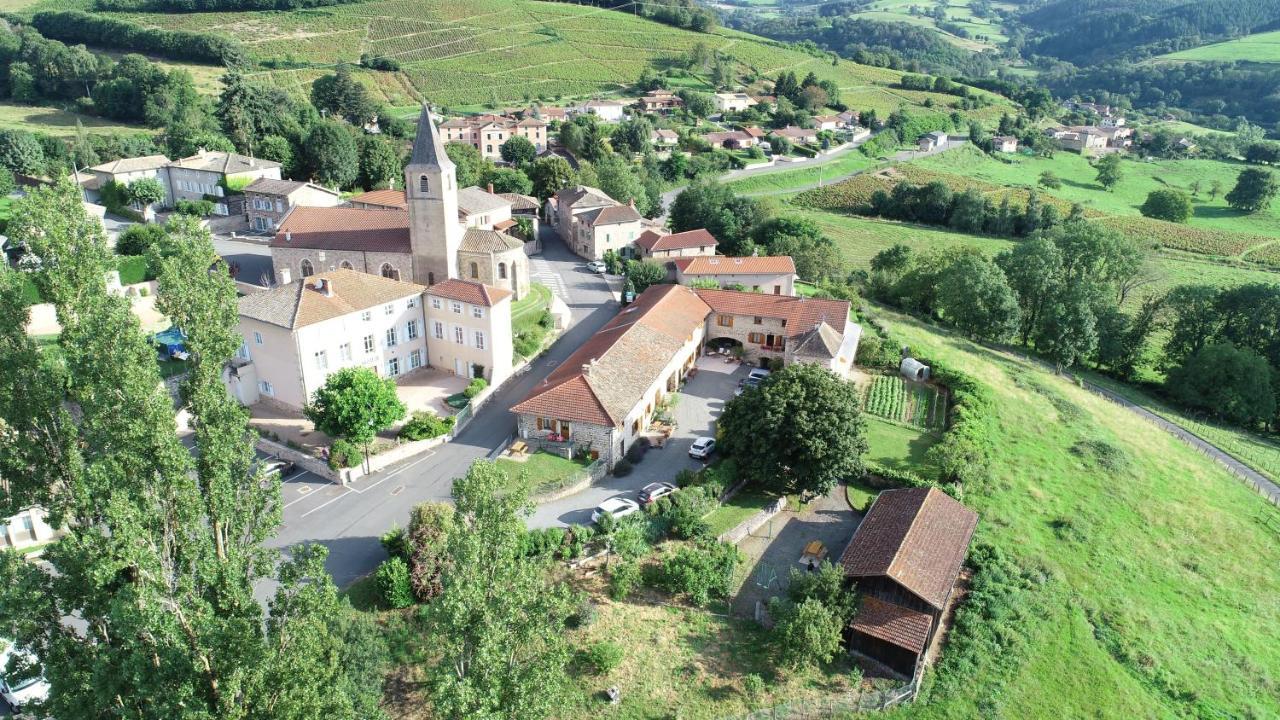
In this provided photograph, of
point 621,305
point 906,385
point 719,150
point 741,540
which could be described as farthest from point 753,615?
point 719,150

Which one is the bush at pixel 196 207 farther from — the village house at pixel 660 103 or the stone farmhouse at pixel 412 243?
the village house at pixel 660 103

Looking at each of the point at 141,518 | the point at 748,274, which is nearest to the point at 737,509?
the point at 141,518

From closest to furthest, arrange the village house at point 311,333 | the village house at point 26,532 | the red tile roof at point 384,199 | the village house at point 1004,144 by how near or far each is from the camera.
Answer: the village house at point 26,532
the village house at point 311,333
the red tile roof at point 384,199
the village house at point 1004,144

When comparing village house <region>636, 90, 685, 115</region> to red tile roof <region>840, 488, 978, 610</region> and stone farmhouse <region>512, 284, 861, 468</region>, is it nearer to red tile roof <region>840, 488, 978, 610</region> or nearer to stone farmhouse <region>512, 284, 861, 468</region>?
stone farmhouse <region>512, 284, 861, 468</region>

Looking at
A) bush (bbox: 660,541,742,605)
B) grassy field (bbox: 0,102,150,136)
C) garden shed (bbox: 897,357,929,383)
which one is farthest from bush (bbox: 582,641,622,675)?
grassy field (bbox: 0,102,150,136)

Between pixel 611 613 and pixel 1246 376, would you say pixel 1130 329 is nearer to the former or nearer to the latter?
pixel 1246 376

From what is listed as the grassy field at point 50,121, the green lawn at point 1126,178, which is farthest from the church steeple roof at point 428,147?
the green lawn at point 1126,178
